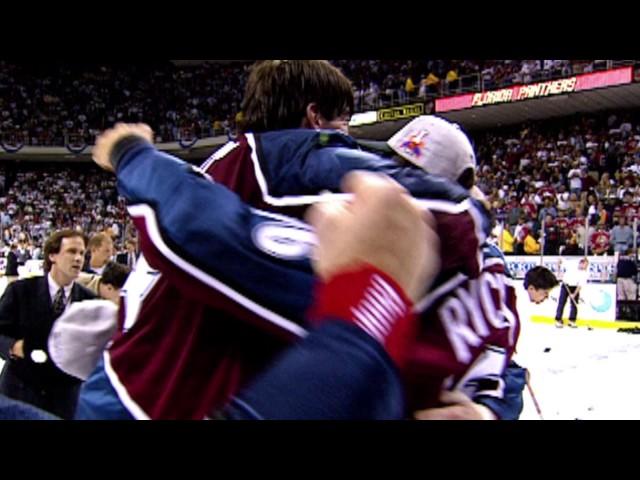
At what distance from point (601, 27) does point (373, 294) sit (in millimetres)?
1156

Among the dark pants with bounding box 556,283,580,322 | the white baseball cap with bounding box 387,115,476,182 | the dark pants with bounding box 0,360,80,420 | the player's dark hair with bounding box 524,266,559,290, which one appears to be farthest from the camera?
the dark pants with bounding box 556,283,580,322

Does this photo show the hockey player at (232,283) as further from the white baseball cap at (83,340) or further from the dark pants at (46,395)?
the dark pants at (46,395)

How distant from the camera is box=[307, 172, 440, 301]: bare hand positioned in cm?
56

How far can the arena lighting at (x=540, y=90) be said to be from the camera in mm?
18234

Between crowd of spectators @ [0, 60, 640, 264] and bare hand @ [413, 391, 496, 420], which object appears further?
crowd of spectators @ [0, 60, 640, 264]

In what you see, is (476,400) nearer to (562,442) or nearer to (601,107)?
(562,442)

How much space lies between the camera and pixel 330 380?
520 mm

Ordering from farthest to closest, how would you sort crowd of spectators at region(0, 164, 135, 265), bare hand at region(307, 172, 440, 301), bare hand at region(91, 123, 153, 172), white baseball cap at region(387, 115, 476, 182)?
1. crowd of spectators at region(0, 164, 135, 265)
2. white baseball cap at region(387, 115, 476, 182)
3. bare hand at region(91, 123, 153, 172)
4. bare hand at region(307, 172, 440, 301)

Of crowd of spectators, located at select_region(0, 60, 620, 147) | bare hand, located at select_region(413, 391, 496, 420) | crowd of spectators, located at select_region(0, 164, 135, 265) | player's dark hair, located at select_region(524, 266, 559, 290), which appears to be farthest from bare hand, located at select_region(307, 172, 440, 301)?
crowd of spectators, located at select_region(0, 60, 620, 147)

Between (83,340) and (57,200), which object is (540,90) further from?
→ (57,200)

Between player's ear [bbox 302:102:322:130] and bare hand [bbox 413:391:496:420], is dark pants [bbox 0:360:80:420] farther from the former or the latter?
bare hand [bbox 413:391:496:420]

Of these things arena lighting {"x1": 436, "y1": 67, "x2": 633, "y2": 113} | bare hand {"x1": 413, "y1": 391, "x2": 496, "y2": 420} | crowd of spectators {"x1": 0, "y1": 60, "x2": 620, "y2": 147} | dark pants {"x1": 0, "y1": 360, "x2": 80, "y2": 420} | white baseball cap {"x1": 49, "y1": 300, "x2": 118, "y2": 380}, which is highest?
bare hand {"x1": 413, "y1": 391, "x2": 496, "y2": 420}

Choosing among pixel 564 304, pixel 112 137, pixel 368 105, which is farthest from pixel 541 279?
pixel 368 105

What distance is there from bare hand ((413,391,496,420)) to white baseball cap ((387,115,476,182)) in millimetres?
564
